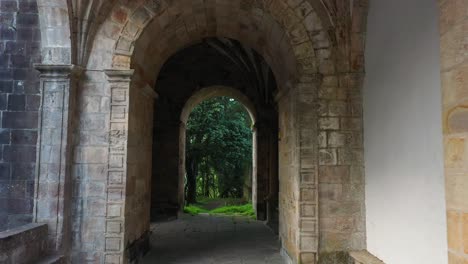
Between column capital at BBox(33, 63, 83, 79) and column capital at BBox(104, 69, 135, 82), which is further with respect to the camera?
column capital at BBox(104, 69, 135, 82)

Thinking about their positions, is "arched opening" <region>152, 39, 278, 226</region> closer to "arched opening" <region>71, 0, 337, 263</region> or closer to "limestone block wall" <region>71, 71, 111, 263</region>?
"arched opening" <region>71, 0, 337, 263</region>

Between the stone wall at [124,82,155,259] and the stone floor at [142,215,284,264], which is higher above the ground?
the stone wall at [124,82,155,259]

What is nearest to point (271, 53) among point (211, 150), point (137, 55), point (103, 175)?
point (137, 55)

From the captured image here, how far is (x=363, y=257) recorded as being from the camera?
A: 13.8 feet

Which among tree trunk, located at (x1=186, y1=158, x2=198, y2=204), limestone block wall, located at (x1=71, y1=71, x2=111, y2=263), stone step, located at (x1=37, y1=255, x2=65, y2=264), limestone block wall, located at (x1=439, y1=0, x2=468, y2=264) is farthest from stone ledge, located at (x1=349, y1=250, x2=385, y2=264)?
tree trunk, located at (x1=186, y1=158, x2=198, y2=204)

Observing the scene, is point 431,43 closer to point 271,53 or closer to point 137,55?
point 271,53

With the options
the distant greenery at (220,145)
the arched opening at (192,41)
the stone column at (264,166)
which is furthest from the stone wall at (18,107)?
the distant greenery at (220,145)

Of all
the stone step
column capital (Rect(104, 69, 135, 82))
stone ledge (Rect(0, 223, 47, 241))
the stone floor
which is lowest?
the stone floor

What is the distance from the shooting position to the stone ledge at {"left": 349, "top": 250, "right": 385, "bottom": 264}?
399 cm

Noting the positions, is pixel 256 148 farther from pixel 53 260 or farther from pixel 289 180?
pixel 53 260

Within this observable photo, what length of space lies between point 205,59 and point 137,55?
18.8 ft

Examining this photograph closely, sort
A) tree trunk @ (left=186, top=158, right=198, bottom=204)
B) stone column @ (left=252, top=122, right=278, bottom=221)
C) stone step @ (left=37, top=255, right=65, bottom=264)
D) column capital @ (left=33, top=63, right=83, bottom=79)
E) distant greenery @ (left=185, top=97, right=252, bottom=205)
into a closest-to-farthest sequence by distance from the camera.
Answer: stone step @ (left=37, top=255, right=65, bottom=264) → column capital @ (left=33, top=63, right=83, bottom=79) → stone column @ (left=252, top=122, right=278, bottom=221) → tree trunk @ (left=186, top=158, right=198, bottom=204) → distant greenery @ (left=185, top=97, right=252, bottom=205)

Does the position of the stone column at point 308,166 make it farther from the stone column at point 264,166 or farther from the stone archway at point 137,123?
the stone column at point 264,166

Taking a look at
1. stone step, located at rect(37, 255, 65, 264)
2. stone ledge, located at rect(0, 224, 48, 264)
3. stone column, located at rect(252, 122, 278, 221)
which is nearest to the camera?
stone ledge, located at rect(0, 224, 48, 264)
